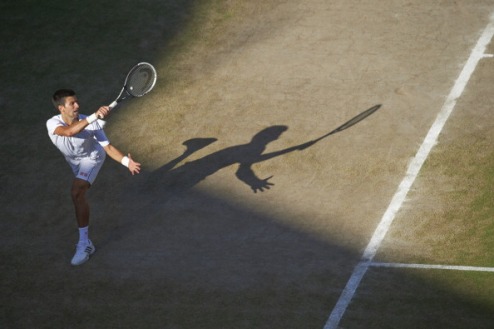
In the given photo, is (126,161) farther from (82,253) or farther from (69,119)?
(82,253)

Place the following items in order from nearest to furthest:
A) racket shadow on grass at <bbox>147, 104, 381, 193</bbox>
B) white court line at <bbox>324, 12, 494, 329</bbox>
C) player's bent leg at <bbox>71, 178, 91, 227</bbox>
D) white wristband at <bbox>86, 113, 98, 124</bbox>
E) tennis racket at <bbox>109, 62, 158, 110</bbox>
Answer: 1. white court line at <bbox>324, 12, 494, 329</bbox>
2. white wristband at <bbox>86, 113, 98, 124</bbox>
3. player's bent leg at <bbox>71, 178, 91, 227</bbox>
4. tennis racket at <bbox>109, 62, 158, 110</bbox>
5. racket shadow on grass at <bbox>147, 104, 381, 193</bbox>

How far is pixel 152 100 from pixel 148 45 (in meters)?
1.68

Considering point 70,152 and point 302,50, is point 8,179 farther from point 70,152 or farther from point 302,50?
point 302,50

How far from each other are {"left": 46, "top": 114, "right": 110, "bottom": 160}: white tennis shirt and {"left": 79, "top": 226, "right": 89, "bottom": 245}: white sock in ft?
2.91

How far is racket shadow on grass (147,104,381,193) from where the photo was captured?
13.6 meters

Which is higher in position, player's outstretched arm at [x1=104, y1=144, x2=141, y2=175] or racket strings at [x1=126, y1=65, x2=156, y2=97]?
racket strings at [x1=126, y1=65, x2=156, y2=97]

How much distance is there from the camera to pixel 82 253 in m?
12.4

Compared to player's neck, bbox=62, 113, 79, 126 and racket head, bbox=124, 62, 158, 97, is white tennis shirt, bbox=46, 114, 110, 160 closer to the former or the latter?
player's neck, bbox=62, 113, 79, 126

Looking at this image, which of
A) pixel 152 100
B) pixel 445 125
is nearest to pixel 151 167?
pixel 152 100

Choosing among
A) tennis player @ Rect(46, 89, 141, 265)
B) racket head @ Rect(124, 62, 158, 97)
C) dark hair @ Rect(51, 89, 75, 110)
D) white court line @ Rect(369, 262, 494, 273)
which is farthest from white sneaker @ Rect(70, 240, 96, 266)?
white court line @ Rect(369, 262, 494, 273)

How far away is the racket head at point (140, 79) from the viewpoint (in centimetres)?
1241

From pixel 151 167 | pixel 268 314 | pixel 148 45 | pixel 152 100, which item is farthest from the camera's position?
pixel 148 45

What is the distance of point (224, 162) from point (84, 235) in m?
2.50

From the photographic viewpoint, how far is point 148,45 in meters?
17.0
